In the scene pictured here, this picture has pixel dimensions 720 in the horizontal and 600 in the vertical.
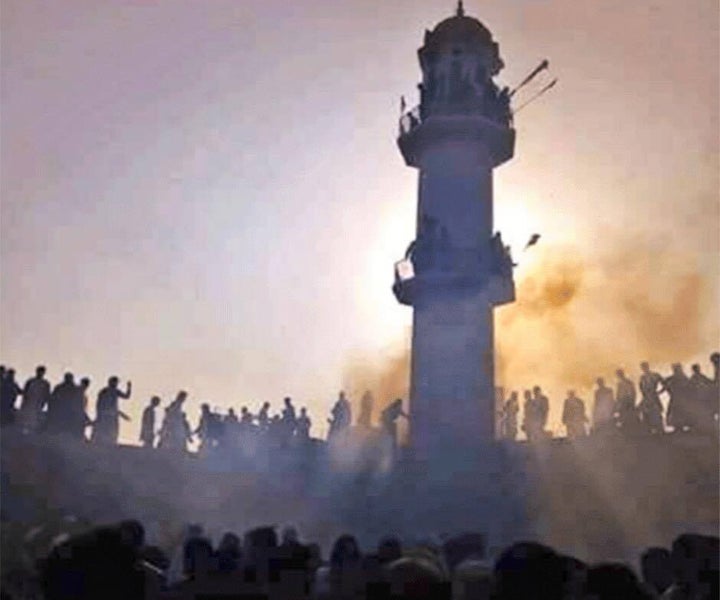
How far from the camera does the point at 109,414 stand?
1959 cm

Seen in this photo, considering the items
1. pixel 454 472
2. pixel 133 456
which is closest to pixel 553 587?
pixel 133 456

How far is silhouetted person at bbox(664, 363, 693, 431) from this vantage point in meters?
18.1

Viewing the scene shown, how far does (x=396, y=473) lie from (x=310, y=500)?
2207 millimetres

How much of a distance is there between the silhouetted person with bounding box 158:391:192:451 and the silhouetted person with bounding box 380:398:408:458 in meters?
4.42

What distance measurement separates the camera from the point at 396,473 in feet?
72.5

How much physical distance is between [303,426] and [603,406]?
21.2 ft

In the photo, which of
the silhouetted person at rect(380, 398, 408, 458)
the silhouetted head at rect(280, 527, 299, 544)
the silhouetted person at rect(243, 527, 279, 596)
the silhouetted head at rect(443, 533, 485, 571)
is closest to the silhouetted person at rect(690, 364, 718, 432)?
the silhouetted person at rect(380, 398, 408, 458)

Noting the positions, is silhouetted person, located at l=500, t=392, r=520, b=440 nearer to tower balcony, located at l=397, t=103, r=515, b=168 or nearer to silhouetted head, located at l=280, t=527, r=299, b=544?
tower balcony, located at l=397, t=103, r=515, b=168

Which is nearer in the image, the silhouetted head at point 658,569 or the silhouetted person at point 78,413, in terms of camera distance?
the silhouetted head at point 658,569

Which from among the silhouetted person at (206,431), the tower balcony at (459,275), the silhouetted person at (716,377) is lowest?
the silhouetted person at (206,431)

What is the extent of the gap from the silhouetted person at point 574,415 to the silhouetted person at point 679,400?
2.21 metres

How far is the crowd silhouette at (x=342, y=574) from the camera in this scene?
364 centimetres

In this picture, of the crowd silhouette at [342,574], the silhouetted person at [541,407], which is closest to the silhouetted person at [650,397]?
the silhouetted person at [541,407]

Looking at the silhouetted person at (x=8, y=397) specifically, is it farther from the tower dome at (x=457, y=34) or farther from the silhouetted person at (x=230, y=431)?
the tower dome at (x=457, y=34)
